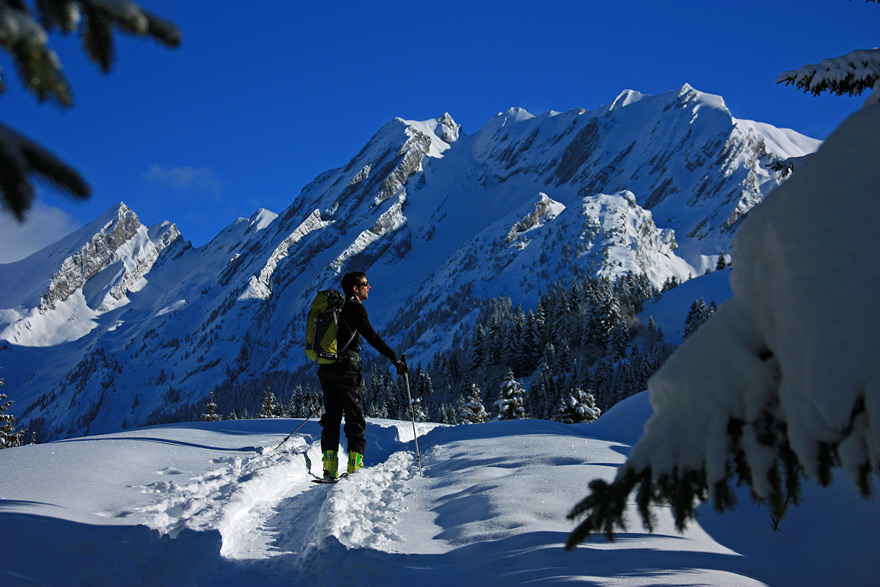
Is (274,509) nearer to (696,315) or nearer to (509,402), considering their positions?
(509,402)

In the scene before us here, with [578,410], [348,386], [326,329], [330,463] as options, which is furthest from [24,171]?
[578,410]

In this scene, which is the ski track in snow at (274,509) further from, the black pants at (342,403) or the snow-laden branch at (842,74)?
the snow-laden branch at (842,74)

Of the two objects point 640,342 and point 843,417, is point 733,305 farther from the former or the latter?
point 640,342

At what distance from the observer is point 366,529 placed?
4941mm

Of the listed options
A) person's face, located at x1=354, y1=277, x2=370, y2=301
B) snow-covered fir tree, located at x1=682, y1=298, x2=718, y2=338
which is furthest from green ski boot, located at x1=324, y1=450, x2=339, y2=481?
snow-covered fir tree, located at x1=682, y1=298, x2=718, y2=338

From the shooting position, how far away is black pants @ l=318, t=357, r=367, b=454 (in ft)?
23.8

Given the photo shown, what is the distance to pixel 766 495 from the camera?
2027mm

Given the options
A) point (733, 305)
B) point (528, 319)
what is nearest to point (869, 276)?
point (733, 305)

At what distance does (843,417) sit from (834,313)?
36 centimetres

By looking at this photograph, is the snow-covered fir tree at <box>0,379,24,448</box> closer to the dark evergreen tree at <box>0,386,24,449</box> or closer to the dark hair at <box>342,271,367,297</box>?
the dark evergreen tree at <box>0,386,24,449</box>

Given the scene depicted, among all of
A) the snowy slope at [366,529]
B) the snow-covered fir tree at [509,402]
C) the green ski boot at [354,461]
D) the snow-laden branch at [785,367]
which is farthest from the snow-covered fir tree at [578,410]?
the snow-laden branch at [785,367]

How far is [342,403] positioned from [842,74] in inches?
272

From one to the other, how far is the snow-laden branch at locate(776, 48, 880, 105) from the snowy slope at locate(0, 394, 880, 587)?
4.15 metres

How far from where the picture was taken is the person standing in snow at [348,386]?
7.17 meters
